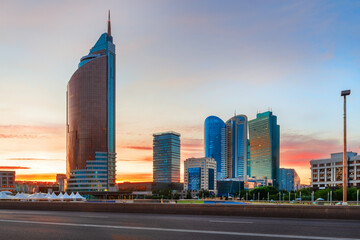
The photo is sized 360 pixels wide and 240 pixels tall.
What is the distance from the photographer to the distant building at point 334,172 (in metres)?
166

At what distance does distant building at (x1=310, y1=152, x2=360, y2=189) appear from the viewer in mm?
165625

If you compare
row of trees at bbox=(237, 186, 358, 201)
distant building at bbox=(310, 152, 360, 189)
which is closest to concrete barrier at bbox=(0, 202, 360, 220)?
row of trees at bbox=(237, 186, 358, 201)

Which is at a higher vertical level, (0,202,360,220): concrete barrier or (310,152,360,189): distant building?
(0,202,360,220): concrete barrier

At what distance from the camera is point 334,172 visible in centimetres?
17512

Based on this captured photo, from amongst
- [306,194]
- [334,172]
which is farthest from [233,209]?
[334,172]

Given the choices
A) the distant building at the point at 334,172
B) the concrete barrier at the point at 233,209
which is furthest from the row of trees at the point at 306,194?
the concrete barrier at the point at 233,209

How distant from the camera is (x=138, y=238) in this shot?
10.4 meters

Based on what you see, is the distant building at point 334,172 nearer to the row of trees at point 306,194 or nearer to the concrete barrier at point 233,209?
the row of trees at point 306,194

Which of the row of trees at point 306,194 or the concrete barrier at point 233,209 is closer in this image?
the concrete barrier at point 233,209

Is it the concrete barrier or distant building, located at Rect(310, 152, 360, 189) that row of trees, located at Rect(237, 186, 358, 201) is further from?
the concrete barrier

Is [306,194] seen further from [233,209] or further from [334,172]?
[233,209]

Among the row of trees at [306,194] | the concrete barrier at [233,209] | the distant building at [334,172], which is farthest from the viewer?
the distant building at [334,172]

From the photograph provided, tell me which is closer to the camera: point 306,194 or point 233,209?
point 233,209

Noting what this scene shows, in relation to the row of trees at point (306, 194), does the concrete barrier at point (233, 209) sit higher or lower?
higher
